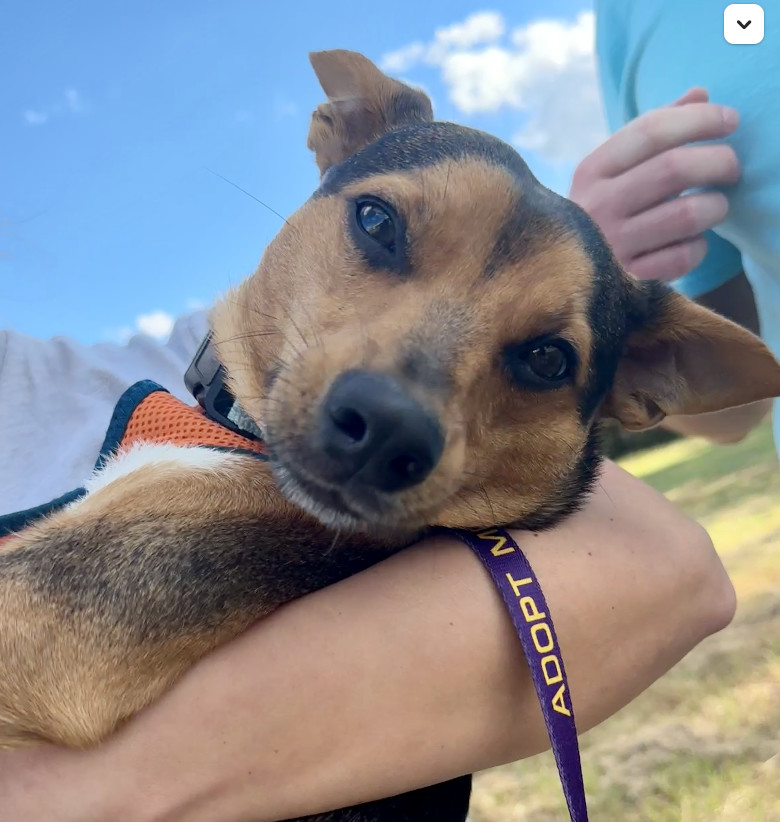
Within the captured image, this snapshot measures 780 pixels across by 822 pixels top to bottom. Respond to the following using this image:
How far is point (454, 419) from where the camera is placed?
1.89 m

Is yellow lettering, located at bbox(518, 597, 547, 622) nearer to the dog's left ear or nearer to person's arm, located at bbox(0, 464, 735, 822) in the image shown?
person's arm, located at bbox(0, 464, 735, 822)

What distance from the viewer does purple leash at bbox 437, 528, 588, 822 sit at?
1713mm

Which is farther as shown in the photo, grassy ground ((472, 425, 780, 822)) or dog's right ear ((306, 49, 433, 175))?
grassy ground ((472, 425, 780, 822))

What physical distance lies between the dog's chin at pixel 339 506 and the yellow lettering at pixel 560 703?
575 millimetres

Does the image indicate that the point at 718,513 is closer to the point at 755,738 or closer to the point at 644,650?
the point at 755,738

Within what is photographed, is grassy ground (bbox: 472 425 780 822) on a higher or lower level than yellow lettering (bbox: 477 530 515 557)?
lower

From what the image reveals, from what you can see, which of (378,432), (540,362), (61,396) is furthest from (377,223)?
Result: (61,396)

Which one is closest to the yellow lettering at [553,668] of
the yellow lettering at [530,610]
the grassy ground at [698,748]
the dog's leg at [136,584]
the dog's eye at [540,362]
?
the yellow lettering at [530,610]

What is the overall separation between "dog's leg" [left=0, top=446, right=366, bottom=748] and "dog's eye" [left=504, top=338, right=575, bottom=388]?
34.4 inches

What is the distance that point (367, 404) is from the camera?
1.62 metres

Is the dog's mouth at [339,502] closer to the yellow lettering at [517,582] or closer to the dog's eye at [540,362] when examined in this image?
the yellow lettering at [517,582]

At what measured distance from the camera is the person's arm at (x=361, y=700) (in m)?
1.61

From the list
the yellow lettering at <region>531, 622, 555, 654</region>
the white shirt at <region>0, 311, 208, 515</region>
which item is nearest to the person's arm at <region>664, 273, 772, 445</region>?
the yellow lettering at <region>531, 622, 555, 654</region>

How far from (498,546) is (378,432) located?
25.5 inches
